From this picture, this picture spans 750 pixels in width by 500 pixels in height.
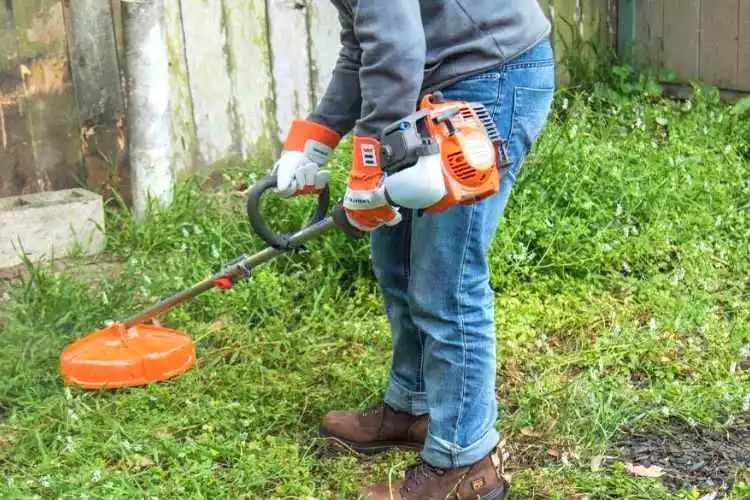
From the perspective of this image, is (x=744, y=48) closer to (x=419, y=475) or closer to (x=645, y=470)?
(x=645, y=470)

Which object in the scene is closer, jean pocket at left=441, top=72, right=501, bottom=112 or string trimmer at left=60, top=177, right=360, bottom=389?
jean pocket at left=441, top=72, right=501, bottom=112

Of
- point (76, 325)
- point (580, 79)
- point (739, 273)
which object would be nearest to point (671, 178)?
point (739, 273)

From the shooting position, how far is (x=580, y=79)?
629cm

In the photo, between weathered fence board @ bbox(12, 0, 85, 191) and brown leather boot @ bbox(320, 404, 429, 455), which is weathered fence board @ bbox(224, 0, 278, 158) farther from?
brown leather boot @ bbox(320, 404, 429, 455)

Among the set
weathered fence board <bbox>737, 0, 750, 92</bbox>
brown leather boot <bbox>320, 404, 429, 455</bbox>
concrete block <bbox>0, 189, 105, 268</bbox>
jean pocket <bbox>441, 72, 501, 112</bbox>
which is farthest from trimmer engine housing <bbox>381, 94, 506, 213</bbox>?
weathered fence board <bbox>737, 0, 750, 92</bbox>

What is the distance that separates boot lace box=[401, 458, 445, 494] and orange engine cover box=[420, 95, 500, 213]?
711mm

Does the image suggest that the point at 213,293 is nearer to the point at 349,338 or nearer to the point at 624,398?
the point at 349,338

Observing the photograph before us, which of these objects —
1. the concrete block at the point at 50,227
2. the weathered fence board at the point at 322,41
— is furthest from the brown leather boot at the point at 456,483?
the weathered fence board at the point at 322,41

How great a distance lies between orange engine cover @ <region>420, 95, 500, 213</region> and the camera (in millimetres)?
2264

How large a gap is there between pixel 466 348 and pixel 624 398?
2.74ft

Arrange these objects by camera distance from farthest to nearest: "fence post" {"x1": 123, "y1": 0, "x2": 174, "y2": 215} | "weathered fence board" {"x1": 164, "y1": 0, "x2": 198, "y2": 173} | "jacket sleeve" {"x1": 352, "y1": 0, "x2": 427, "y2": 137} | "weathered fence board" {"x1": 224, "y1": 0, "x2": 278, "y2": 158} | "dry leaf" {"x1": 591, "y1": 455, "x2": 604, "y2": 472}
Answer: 1. "weathered fence board" {"x1": 224, "y1": 0, "x2": 278, "y2": 158}
2. "weathered fence board" {"x1": 164, "y1": 0, "x2": 198, "y2": 173}
3. "fence post" {"x1": 123, "y1": 0, "x2": 174, "y2": 215}
4. "dry leaf" {"x1": 591, "y1": 455, "x2": 604, "y2": 472}
5. "jacket sleeve" {"x1": 352, "y1": 0, "x2": 427, "y2": 137}

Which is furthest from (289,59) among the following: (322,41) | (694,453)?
(694,453)

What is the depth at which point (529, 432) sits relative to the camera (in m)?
3.04

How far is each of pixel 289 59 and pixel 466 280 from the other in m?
2.98
